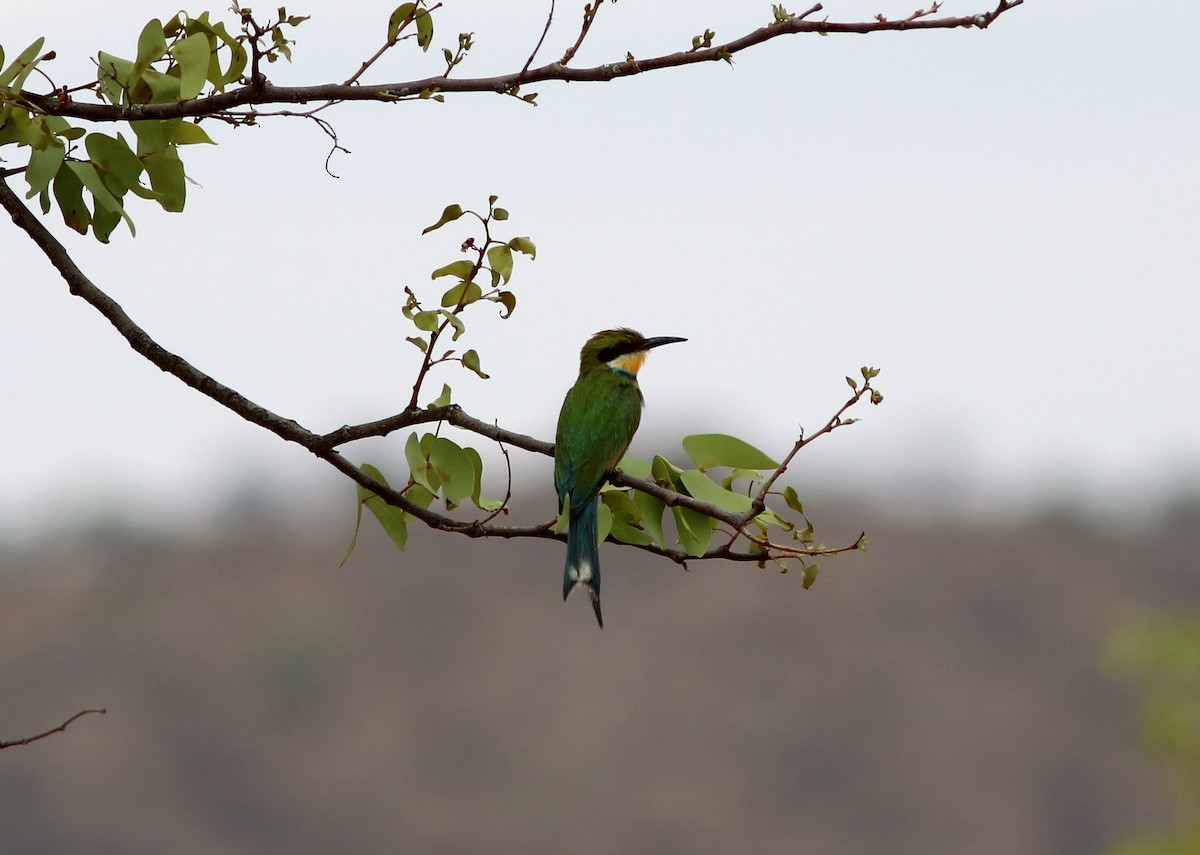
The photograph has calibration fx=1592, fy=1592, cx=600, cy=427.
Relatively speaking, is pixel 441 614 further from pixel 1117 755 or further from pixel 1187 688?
pixel 1187 688

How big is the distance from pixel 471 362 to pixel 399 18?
514mm

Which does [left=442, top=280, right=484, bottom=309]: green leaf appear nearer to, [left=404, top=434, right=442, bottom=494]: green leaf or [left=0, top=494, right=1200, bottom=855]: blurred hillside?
[left=404, top=434, right=442, bottom=494]: green leaf

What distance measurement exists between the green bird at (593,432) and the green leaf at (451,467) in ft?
0.48

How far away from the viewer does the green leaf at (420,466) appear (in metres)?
2.50

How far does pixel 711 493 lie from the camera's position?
2660 millimetres

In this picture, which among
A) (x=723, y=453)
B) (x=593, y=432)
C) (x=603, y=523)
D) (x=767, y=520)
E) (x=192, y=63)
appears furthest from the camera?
(x=593, y=432)

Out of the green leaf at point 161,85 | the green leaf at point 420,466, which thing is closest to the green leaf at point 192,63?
the green leaf at point 161,85

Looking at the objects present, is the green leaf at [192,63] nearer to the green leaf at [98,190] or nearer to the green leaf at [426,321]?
the green leaf at [98,190]

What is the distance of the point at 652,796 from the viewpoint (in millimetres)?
39719

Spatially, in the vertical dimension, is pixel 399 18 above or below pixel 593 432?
above

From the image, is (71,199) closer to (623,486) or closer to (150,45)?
(150,45)

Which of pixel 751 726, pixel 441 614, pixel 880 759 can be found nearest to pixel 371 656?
pixel 441 614

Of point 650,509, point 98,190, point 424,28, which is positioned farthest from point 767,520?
point 98,190

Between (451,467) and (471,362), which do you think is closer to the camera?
(471,362)
